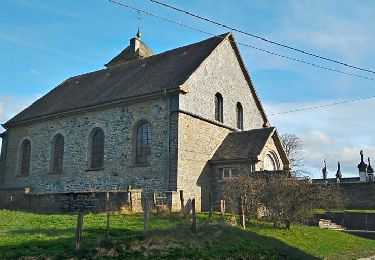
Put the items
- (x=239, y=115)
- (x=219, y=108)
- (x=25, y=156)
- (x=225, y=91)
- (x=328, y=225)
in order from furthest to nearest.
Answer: (x=25, y=156)
(x=239, y=115)
(x=225, y=91)
(x=219, y=108)
(x=328, y=225)

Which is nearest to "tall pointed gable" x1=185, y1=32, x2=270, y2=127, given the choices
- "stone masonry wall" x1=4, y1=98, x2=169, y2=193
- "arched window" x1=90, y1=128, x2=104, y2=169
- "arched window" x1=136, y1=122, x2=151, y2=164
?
"stone masonry wall" x1=4, y1=98, x2=169, y2=193

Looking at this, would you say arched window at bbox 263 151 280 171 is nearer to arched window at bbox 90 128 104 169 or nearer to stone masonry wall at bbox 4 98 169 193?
stone masonry wall at bbox 4 98 169 193

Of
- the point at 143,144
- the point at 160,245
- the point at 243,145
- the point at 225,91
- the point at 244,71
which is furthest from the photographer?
the point at 244,71

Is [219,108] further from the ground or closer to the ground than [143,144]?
further from the ground

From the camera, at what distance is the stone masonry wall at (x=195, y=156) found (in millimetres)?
21641

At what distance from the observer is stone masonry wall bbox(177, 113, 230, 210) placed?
71.0ft

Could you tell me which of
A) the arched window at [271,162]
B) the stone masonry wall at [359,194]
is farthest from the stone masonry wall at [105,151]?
the stone masonry wall at [359,194]

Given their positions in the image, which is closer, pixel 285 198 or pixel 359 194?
pixel 285 198

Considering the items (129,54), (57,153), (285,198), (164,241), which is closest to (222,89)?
(285,198)

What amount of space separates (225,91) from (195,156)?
19.7ft

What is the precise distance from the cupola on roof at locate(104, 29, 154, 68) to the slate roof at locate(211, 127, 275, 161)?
50.3 ft

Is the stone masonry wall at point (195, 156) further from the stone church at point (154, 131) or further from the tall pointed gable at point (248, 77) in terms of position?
the tall pointed gable at point (248, 77)

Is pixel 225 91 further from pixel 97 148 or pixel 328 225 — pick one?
pixel 328 225

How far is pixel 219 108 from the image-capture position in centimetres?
2598
